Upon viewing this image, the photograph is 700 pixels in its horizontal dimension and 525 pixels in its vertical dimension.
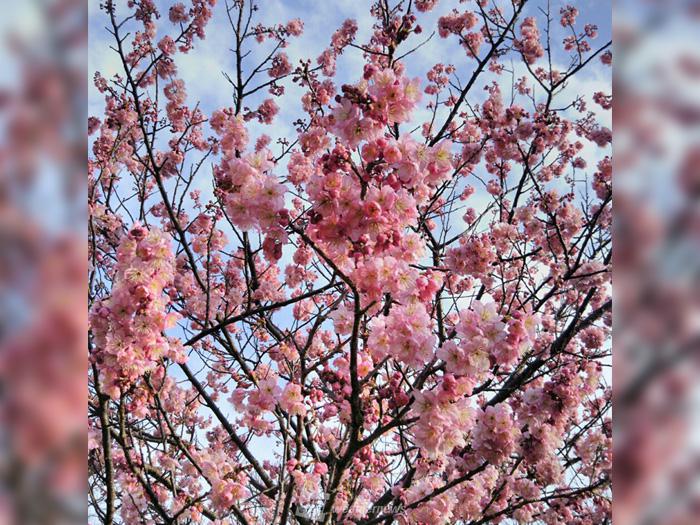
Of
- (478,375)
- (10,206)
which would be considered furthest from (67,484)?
(478,375)

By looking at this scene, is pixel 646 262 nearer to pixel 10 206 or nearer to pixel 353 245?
pixel 10 206

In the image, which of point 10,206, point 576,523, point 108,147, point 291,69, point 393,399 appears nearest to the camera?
point 10,206

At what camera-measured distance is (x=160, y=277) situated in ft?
7.80

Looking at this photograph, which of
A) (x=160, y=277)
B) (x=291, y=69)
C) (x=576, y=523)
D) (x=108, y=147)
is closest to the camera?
(x=160, y=277)

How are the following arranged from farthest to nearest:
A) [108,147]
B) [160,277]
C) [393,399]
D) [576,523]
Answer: [108,147]
[576,523]
[393,399]
[160,277]

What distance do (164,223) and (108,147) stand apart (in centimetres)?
99

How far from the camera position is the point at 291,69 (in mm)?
6387

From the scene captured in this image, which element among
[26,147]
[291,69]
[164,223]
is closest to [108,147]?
[164,223]

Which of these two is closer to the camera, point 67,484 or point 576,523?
point 67,484

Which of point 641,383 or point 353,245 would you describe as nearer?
point 641,383

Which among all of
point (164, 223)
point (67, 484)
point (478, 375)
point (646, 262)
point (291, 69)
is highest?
point (291, 69)

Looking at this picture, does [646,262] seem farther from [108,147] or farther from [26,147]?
[108,147]

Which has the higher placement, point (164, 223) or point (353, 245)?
point (164, 223)

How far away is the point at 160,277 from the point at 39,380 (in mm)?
1929
